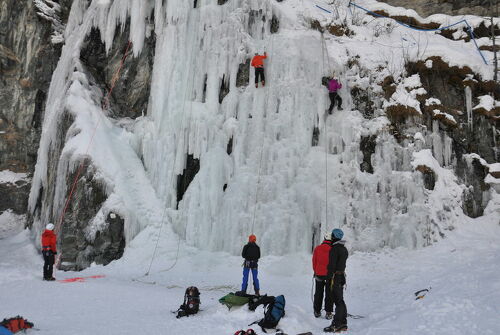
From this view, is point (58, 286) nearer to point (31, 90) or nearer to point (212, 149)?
point (212, 149)

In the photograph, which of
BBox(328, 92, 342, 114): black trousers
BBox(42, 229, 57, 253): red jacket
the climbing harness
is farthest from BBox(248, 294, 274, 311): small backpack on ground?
BBox(328, 92, 342, 114): black trousers

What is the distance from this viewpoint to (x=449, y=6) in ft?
55.4

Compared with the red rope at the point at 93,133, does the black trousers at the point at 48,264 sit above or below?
below

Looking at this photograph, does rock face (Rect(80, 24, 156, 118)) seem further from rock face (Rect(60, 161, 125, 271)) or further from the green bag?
the green bag

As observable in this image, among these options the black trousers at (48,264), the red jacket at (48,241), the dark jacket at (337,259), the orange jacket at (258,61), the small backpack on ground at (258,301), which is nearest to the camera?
the dark jacket at (337,259)

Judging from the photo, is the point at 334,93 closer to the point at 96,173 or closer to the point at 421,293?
the point at 421,293

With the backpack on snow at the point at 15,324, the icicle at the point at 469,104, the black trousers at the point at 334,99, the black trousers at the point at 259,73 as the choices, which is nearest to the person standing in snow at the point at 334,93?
the black trousers at the point at 334,99

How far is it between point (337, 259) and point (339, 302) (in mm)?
534

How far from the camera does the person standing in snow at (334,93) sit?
11.5m

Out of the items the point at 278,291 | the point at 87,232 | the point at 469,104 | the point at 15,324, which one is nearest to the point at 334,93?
the point at 469,104

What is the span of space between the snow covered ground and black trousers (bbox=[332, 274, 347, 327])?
0.23 m

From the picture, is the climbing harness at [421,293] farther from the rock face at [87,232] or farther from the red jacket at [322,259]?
the rock face at [87,232]

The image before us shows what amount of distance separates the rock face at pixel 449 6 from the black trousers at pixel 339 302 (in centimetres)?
1535

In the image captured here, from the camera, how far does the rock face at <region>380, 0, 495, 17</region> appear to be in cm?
1617
